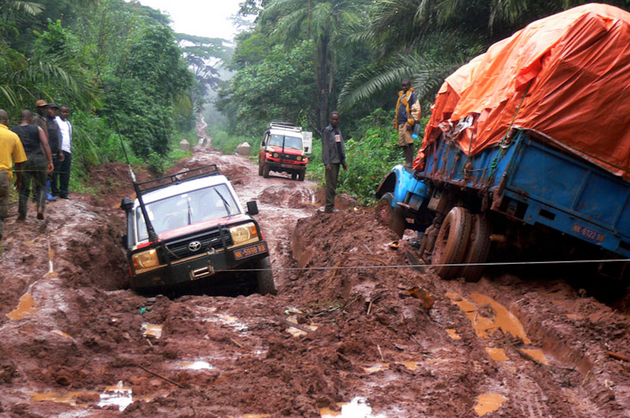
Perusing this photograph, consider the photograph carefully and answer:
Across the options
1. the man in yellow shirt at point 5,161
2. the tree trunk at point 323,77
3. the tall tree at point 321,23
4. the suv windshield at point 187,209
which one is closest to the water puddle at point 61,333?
the suv windshield at point 187,209

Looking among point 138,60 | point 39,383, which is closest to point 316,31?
point 138,60

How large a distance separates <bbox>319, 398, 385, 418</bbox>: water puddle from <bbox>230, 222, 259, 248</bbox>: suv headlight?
13.4ft

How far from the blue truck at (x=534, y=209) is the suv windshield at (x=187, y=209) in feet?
10.2

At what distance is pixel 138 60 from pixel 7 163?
2115 cm

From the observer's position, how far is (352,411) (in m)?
3.71

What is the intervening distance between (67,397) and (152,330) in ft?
6.78

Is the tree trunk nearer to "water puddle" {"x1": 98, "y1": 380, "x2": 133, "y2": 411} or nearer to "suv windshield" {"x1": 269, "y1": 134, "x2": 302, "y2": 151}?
"suv windshield" {"x1": 269, "y1": 134, "x2": 302, "y2": 151}

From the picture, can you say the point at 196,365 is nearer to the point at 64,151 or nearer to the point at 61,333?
the point at 61,333

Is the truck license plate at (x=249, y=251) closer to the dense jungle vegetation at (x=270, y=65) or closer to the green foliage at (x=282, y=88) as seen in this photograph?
the dense jungle vegetation at (x=270, y=65)

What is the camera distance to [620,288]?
7359 mm

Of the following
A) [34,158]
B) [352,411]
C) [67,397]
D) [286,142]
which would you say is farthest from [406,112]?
[286,142]

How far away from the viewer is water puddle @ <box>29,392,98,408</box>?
372 cm

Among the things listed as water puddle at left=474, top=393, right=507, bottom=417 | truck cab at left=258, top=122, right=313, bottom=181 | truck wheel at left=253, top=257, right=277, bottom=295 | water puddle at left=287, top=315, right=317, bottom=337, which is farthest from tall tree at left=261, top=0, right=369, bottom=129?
water puddle at left=474, top=393, right=507, bottom=417

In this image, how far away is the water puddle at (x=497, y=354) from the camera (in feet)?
16.6
